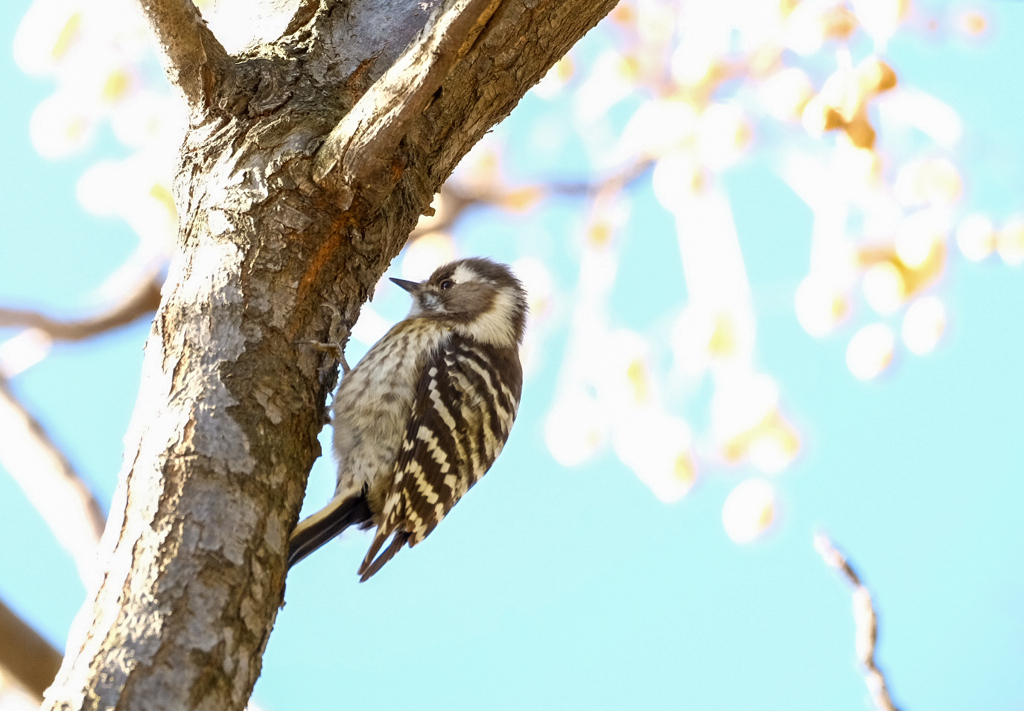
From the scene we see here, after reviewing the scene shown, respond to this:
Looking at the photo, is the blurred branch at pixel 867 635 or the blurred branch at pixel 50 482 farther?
the blurred branch at pixel 50 482

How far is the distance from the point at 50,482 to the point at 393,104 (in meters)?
1.47

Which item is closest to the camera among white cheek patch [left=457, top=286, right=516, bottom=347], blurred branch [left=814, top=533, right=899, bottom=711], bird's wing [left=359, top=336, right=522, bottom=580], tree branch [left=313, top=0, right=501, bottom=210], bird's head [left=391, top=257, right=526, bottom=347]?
blurred branch [left=814, top=533, right=899, bottom=711]

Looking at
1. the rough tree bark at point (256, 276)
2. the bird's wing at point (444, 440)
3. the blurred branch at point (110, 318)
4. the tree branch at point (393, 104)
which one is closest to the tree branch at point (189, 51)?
the rough tree bark at point (256, 276)

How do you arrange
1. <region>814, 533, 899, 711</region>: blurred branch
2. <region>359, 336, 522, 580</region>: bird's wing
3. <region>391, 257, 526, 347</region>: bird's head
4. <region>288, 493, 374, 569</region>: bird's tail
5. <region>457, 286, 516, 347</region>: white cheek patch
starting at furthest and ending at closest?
<region>391, 257, 526, 347</region>: bird's head
<region>457, 286, 516, 347</region>: white cheek patch
<region>359, 336, 522, 580</region>: bird's wing
<region>288, 493, 374, 569</region>: bird's tail
<region>814, 533, 899, 711</region>: blurred branch

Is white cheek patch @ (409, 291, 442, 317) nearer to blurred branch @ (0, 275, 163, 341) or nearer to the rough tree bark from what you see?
blurred branch @ (0, 275, 163, 341)

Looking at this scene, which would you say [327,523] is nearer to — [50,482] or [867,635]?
[50,482]

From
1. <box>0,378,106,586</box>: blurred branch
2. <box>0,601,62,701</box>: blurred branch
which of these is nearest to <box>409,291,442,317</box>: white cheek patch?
<box>0,378,106,586</box>: blurred branch

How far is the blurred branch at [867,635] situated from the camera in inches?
68.4

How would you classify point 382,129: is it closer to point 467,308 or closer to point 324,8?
point 324,8

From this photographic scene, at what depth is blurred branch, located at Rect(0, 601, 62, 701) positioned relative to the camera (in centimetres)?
204

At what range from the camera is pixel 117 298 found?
10.8 feet

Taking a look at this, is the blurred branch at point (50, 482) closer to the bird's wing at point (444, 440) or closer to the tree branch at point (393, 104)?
the bird's wing at point (444, 440)

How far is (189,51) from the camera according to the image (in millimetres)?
2254

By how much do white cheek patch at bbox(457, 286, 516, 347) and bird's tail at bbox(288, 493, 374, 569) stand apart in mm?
870
